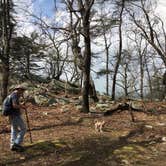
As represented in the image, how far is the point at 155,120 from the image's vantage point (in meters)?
18.2

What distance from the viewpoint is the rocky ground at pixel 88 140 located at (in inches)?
467

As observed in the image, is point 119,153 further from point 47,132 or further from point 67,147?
point 47,132

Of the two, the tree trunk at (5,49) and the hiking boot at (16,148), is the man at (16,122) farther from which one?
the tree trunk at (5,49)

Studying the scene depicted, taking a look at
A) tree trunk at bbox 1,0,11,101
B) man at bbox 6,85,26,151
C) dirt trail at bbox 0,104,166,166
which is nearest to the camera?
dirt trail at bbox 0,104,166,166

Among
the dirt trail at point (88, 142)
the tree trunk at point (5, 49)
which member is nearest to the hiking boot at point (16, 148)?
the dirt trail at point (88, 142)

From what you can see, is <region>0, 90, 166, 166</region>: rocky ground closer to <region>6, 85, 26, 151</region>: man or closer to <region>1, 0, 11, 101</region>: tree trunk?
<region>6, 85, 26, 151</region>: man

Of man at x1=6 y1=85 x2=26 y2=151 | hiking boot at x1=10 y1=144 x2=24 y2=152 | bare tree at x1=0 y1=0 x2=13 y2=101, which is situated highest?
bare tree at x1=0 y1=0 x2=13 y2=101

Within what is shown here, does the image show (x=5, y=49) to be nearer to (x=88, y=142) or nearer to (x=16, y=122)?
(x=88, y=142)

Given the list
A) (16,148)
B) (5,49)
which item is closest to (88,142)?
(16,148)

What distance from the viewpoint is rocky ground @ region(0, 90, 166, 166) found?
1186 cm

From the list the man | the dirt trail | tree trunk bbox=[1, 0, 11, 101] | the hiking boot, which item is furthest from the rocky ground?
tree trunk bbox=[1, 0, 11, 101]

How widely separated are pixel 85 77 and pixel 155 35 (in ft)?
51.6


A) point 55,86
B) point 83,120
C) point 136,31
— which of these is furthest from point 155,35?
point 83,120

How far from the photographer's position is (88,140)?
554 inches
